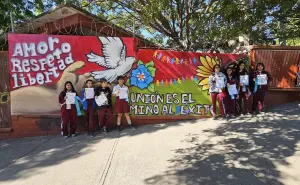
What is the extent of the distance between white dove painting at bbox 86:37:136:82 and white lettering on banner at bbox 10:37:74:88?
27.5 inches

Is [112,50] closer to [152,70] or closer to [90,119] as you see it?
[152,70]

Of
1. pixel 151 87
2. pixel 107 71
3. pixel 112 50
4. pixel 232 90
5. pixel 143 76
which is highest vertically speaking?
pixel 112 50

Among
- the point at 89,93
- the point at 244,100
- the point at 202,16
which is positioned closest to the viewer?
the point at 89,93

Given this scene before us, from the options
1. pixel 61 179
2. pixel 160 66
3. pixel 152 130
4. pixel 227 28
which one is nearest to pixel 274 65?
pixel 227 28

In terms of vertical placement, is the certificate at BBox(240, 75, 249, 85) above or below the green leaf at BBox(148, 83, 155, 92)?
above

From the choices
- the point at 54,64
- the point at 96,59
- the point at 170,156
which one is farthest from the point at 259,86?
the point at 54,64

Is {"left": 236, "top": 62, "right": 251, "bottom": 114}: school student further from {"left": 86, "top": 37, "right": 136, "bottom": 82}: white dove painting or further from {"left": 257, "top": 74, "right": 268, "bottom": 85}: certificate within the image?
{"left": 86, "top": 37, "right": 136, "bottom": 82}: white dove painting

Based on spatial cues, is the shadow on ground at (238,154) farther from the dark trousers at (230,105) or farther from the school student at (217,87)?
the school student at (217,87)

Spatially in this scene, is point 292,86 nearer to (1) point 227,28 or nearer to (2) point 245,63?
(2) point 245,63

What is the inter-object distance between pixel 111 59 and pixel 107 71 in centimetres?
32

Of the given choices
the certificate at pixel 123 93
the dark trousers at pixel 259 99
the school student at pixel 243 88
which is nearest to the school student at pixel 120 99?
the certificate at pixel 123 93

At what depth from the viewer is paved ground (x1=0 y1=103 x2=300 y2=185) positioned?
442 centimetres

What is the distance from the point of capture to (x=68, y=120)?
712 centimetres

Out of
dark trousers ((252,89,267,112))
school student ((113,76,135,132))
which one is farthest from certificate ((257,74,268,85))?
school student ((113,76,135,132))
